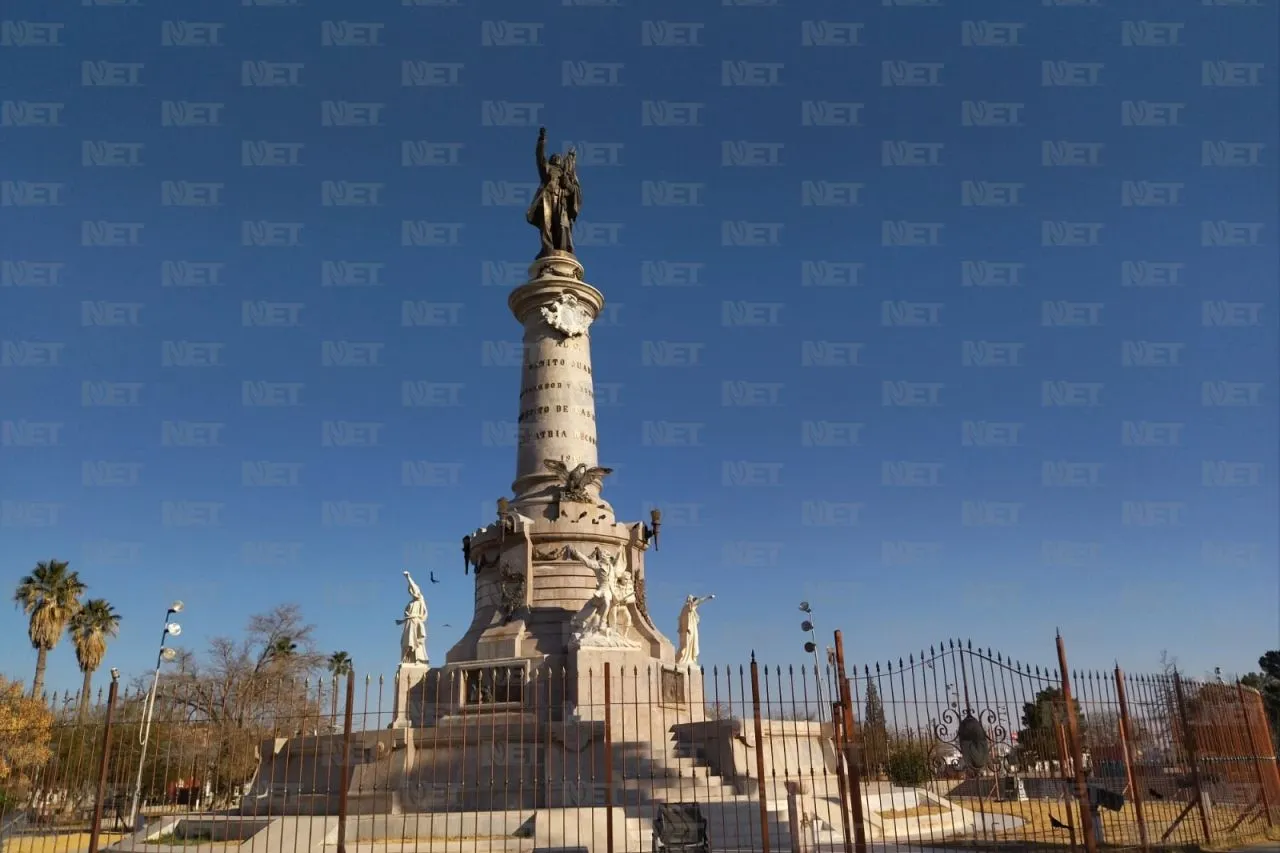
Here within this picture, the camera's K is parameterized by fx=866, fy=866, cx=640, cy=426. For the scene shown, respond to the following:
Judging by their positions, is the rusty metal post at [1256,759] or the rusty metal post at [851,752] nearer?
the rusty metal post at [851,752]

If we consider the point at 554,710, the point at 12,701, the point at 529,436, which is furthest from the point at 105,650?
the point at 554,710

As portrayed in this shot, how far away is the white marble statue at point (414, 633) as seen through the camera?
2455 cm

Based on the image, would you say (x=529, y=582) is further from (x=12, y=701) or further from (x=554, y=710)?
(x=12, y=701)

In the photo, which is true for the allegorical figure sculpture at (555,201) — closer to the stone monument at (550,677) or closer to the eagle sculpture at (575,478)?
the stone monument at (550,677)

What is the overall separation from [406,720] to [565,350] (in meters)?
12.9

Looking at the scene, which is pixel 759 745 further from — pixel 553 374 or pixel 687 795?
pixel 553 374

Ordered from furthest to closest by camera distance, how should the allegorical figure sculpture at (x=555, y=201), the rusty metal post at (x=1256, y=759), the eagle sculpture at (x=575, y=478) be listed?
1. the allegorical figure sculpture at (x=555, y=201)
2. the eagle sculpture at (x=575, y=478)
3. the rusty metal post at (x=1256, y=759)

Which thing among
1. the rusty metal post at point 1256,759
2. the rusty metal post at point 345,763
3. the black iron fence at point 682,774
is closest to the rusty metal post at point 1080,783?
the black iron fence at point 682,774

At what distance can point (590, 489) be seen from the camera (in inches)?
1070

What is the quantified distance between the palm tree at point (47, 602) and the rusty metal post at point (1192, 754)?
45.6 metres

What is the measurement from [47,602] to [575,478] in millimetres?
31297

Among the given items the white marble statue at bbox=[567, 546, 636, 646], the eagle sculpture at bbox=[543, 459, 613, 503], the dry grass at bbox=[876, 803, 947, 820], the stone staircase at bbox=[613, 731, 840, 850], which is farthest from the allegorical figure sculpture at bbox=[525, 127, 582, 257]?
the dry grass at bbox=[876, 803, 947, 820]

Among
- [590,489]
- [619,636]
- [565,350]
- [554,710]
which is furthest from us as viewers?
[565,350]

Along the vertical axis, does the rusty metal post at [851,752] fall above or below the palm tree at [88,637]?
below
